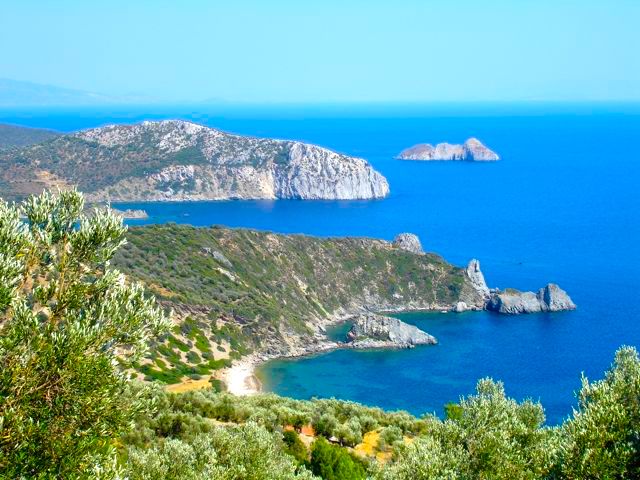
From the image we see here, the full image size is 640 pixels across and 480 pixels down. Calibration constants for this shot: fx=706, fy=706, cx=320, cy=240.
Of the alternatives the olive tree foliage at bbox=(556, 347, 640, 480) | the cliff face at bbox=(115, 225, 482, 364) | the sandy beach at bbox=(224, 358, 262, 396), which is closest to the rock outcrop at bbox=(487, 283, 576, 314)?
the cliff face at bbox=(115, 225, 482, 364)

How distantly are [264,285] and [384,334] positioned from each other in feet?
59.3

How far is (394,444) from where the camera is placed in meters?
28.7

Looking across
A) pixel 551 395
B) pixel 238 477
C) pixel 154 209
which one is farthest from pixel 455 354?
pixel 154 209

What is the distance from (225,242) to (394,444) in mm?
72753

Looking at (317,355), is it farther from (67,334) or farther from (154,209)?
(154,209)

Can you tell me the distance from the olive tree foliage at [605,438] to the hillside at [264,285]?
160 ft

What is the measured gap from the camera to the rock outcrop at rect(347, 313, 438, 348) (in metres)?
84.2

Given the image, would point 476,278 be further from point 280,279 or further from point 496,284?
point 280,279

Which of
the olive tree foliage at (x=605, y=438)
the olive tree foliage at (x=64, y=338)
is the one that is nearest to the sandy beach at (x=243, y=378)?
the olive tree foliage at (x=605, y=438)

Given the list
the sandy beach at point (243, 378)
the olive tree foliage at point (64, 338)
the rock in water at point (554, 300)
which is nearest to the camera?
the olive tree foliage at point (64, 338)

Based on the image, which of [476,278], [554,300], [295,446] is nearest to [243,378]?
[295,446]

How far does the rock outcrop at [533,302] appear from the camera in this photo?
98.4 m

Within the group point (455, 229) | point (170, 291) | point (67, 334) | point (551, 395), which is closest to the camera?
point (67, 334)

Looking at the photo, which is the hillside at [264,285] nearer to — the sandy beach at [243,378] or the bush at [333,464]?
the sandy beach at [243,378]
